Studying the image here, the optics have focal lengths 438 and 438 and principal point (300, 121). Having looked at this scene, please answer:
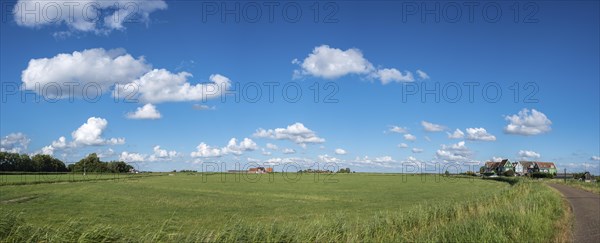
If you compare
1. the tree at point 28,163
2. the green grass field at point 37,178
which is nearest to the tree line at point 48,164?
the tree at point 28,163

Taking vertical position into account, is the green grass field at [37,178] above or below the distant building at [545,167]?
above

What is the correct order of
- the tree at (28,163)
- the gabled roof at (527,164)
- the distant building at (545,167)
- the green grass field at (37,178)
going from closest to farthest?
the green grass field at (37,178) → the tree at (28,163) → the distant building at (545,167) → the gabled roof at (527,164)

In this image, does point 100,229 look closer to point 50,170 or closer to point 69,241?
point 69,241

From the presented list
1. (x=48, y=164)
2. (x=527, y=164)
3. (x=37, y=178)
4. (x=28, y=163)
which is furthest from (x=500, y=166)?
(x=28, y=163)

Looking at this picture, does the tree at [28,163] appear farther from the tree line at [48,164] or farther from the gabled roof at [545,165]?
the gabled roof at [545,165]

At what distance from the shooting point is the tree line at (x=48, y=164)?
138 metres

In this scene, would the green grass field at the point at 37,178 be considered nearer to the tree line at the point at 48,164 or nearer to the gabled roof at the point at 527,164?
the tree line at the point at 48,164

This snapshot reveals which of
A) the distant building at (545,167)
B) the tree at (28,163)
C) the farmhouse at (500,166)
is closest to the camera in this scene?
the tree at (28,163)

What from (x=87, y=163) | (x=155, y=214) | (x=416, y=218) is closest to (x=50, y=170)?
(x=87, y=163)

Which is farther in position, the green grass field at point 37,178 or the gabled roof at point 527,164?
the gabled roof at point 527,164

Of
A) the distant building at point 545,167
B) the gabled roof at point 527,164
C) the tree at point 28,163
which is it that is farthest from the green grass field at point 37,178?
the gabled roof at point 527,164

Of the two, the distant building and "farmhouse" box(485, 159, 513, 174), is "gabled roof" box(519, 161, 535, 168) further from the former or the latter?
"farmhouse" box(485, 159, 513, 174)

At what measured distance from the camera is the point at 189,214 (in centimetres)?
3014

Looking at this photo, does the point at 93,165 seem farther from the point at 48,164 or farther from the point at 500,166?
the point at 500,166
